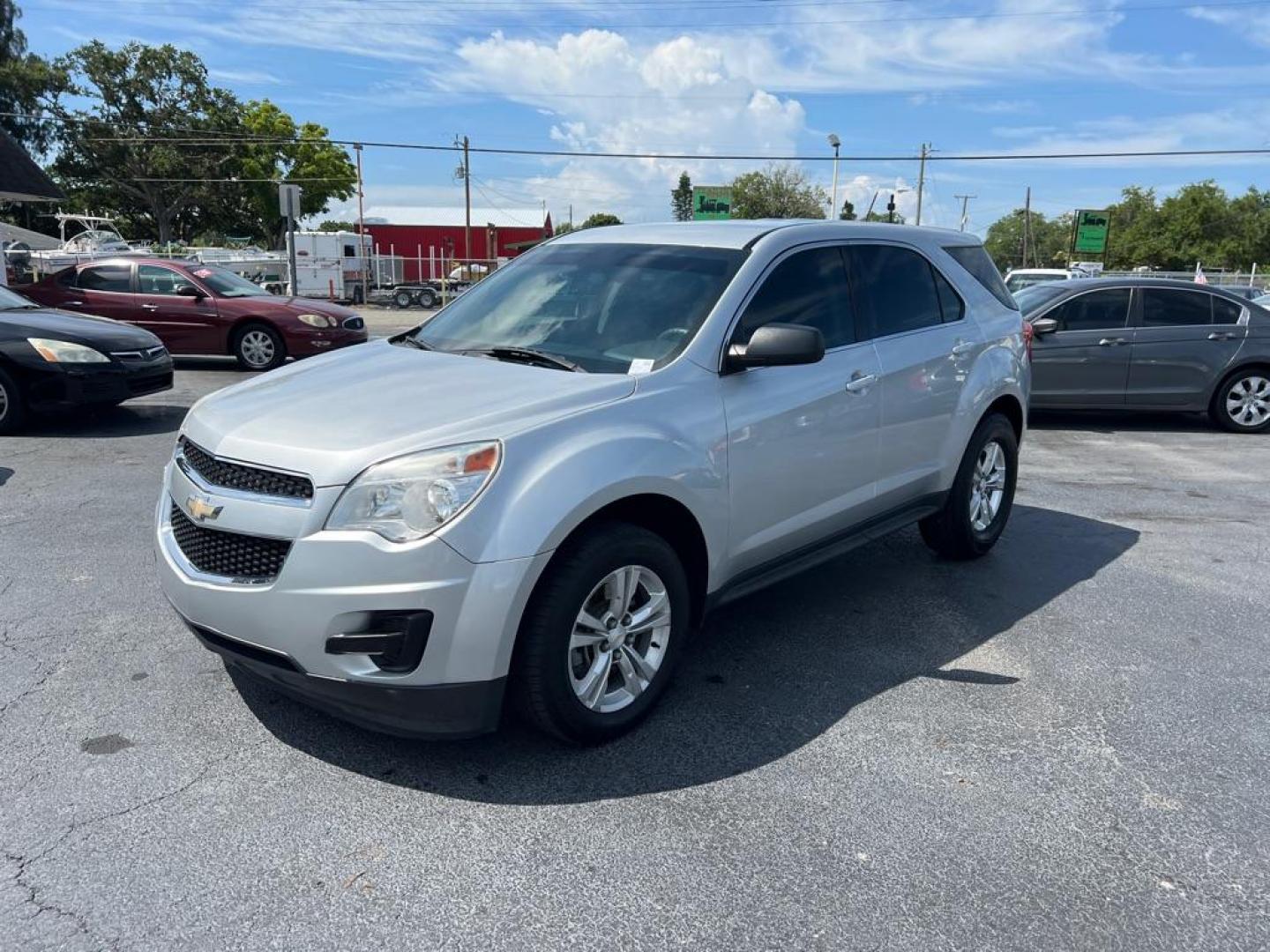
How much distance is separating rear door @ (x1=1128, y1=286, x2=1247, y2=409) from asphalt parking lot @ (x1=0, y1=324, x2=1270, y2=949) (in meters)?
6.18

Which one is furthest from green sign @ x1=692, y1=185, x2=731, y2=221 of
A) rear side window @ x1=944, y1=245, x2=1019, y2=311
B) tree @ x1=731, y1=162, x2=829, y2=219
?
rear side window @ x1=944, y1=245, x2=1019, y2=311

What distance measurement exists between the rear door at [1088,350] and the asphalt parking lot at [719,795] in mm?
5822

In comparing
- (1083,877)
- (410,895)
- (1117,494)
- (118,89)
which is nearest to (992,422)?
(1117,494)

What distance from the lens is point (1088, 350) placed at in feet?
33.6

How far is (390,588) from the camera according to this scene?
2779 millimetres

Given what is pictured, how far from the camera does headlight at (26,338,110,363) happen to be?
8203 millimetres

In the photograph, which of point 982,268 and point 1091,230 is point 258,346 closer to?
point 982,268

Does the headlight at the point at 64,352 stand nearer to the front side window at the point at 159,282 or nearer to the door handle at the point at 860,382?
the front side window at the point at 159,282

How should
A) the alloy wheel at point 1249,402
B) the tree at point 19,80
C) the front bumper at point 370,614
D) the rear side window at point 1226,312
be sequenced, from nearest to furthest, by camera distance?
the front bumper at point 370,614, the rear side window at point 1226,312, the alloy wheel at point 1249,402, the tree at point 19,80

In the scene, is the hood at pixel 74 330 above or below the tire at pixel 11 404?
above

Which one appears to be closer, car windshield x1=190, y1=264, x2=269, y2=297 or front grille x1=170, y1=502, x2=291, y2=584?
front grille x1=170, y1=502, x2=291, y2=584

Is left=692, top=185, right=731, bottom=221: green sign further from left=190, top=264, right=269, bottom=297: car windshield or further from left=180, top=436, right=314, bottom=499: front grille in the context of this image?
left=180, top=436, right=314, bottom=499: front grille

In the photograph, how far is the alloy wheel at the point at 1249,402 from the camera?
10.6 m

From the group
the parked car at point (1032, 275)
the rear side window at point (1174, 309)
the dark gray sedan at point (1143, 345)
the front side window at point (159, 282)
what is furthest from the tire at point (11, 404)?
the parked car at point (1032, 275)
